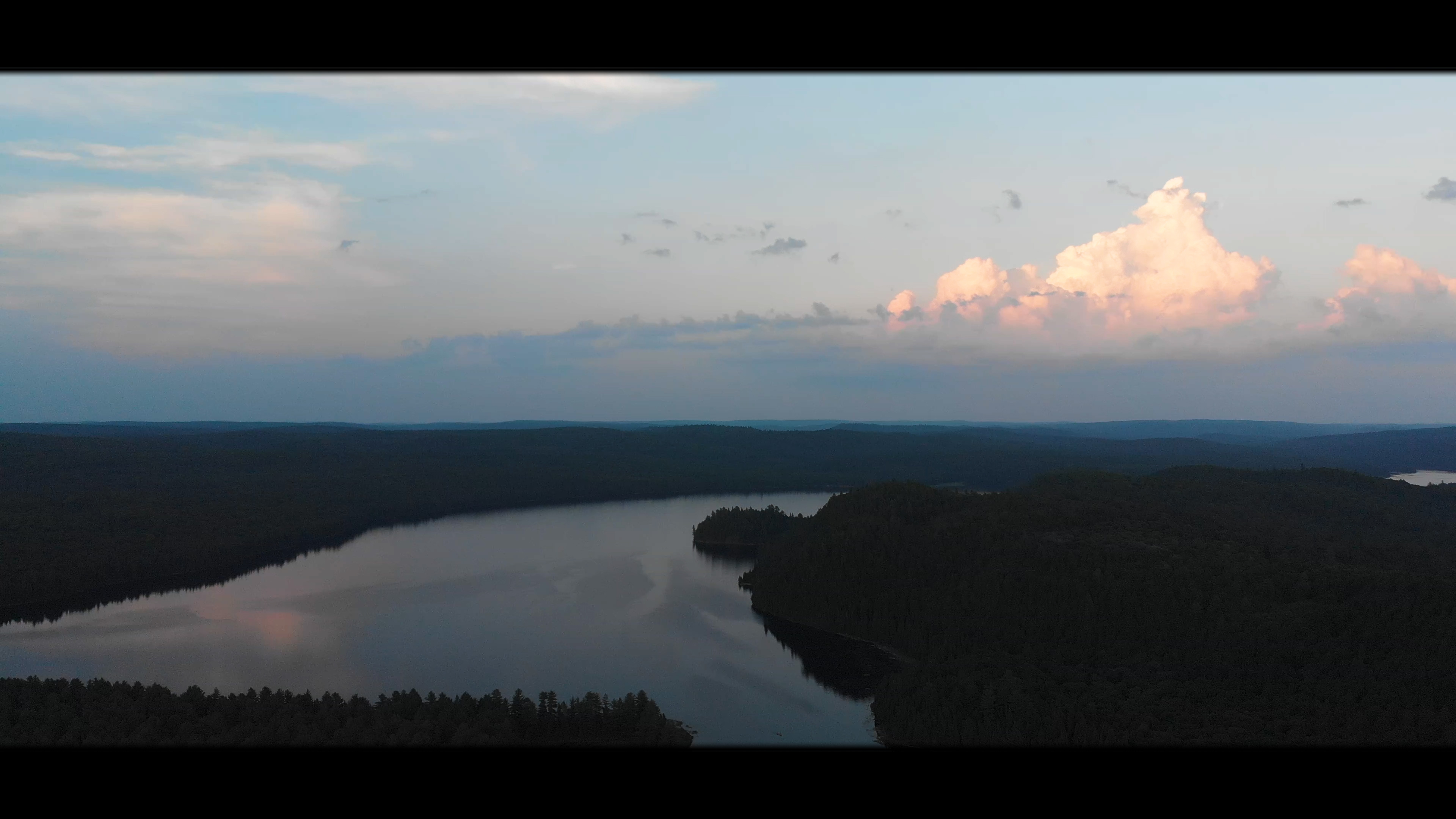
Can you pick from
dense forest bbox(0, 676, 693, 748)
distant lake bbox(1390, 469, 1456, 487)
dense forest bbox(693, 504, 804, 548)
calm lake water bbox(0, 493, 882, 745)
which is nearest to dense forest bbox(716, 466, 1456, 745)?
calm lake water bbox(0, 493, 882, 745)

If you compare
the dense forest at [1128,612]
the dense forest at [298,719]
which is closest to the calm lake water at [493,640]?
the dense forest at [1128,612]

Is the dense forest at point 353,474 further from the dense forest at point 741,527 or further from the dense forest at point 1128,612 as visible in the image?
the dense forest at point 1128,612

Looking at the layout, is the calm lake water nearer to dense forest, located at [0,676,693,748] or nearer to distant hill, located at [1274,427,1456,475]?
dense forest, located at [0,676,693,748]

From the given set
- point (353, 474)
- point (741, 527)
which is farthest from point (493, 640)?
Answer: point (353, 474)

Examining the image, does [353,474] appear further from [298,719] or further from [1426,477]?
[1426,477]

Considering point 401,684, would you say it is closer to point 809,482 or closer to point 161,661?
point 161,661
